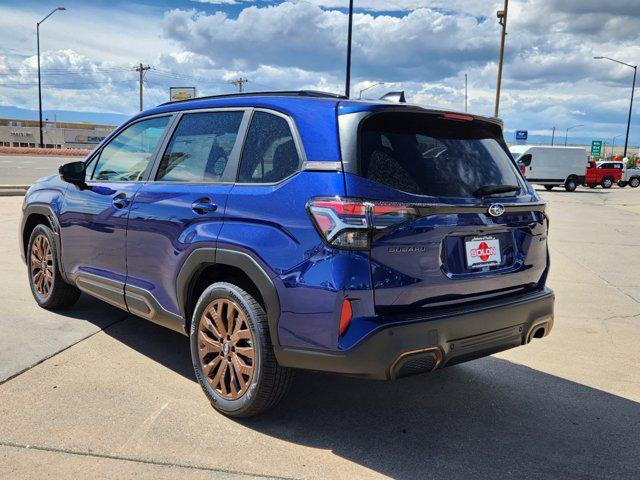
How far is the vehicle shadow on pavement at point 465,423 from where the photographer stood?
2.97 m

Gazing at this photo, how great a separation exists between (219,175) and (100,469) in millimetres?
1677

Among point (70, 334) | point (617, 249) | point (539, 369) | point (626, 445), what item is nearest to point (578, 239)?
point (617, 249)

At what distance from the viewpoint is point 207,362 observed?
3.52m

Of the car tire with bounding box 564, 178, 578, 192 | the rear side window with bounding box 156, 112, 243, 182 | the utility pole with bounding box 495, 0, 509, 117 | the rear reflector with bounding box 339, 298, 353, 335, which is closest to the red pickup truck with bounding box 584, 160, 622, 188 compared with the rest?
the car tire with bounding box 564, 178, 578, 192

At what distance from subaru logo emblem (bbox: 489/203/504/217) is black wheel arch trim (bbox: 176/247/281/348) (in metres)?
1.23

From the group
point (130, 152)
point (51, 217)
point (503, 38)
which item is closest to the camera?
point (130, 152)

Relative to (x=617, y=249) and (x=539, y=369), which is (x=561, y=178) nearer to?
(x=617, y=249)

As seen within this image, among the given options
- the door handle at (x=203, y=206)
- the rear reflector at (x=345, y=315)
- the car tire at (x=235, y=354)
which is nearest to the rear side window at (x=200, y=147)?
the door handle at (x=203, y=206)

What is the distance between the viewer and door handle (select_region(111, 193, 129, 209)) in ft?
13.3

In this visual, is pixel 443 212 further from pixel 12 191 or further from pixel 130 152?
pixel 12 191

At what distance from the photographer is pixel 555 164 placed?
3319 centimetres

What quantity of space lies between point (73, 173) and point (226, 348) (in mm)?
2146


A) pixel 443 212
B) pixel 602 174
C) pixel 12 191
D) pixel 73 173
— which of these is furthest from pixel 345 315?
pixel 602 174

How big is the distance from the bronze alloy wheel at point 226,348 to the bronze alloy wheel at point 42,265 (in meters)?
2.30
